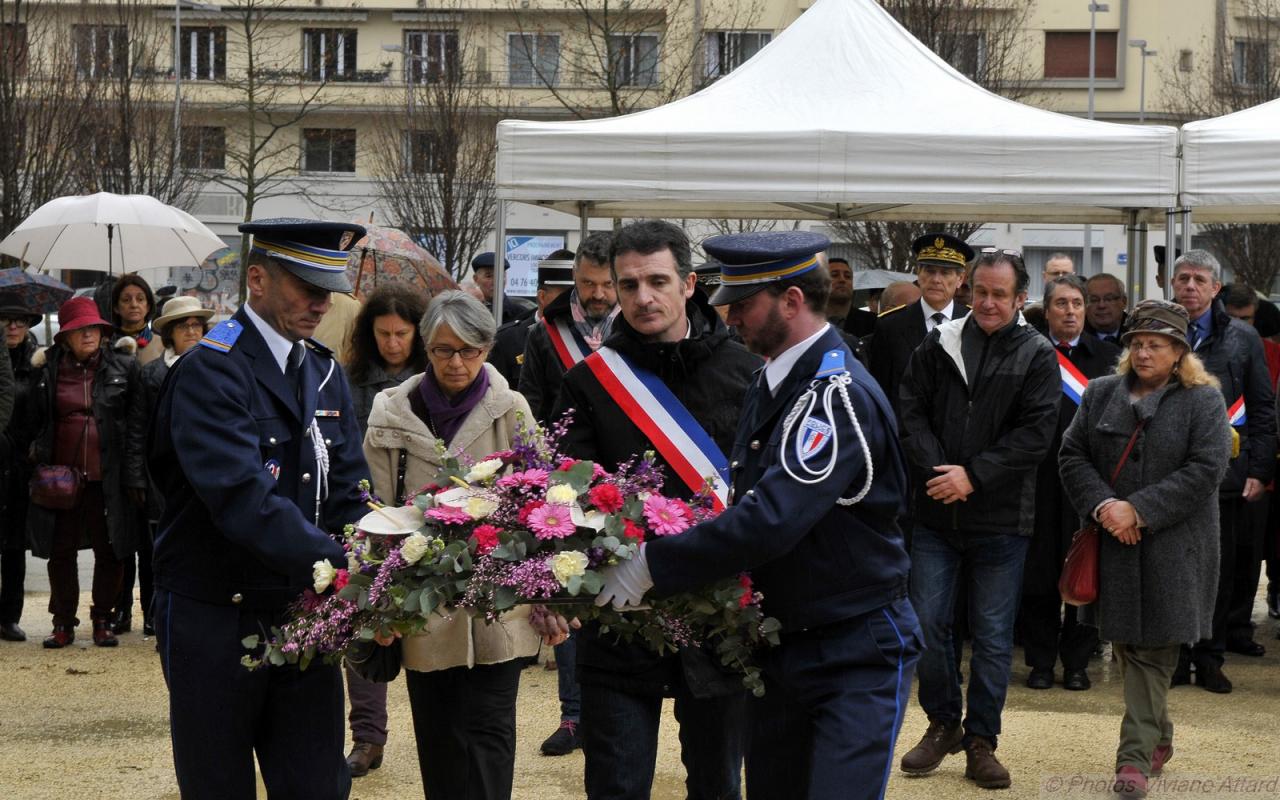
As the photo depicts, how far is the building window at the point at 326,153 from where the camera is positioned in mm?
41750

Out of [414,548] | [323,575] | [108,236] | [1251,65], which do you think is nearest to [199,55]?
[1251,65]

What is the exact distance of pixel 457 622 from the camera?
4.83 metres

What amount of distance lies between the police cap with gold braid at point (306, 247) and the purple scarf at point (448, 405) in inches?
50.6

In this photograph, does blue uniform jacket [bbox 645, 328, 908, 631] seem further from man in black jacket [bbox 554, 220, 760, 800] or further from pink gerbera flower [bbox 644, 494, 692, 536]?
man in black jacket [bbox 554, 220, 760, 800]

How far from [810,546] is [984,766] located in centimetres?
319

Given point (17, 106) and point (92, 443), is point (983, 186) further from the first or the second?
point (17, 106)

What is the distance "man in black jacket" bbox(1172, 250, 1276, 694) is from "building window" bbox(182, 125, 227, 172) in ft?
69.9

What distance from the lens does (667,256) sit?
468 cm

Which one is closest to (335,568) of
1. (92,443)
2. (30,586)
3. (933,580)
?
(933,580)

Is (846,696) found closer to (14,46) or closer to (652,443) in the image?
(652,443)

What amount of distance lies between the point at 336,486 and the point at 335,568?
1.75ft

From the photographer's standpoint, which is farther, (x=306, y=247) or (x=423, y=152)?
(x=423, y=152)

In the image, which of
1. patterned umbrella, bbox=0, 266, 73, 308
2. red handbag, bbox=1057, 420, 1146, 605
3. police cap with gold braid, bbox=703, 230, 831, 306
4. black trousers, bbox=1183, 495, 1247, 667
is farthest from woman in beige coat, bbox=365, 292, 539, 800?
patterned umbrella, bbox=0, 266, 73, 308

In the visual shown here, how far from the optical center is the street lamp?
36.9 metres
